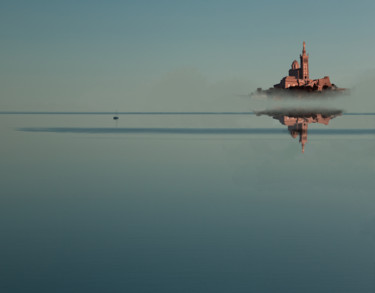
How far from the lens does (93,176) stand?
3016cm

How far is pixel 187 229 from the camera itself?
652 inches

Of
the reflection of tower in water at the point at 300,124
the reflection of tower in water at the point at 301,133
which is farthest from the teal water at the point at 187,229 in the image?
the reflection of tower in water at the point at 300,124

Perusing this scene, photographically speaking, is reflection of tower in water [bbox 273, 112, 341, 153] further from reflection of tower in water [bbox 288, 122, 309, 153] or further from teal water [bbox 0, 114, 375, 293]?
teal water [bbox 0, 114, 375, 293]

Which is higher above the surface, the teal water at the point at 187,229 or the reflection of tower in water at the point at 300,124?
the reflection of tower in water at the point at 300,124

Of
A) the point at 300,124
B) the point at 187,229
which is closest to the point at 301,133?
the point at 300,124

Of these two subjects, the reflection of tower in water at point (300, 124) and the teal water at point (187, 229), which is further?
the reflection of tower in water at point (300, 124)

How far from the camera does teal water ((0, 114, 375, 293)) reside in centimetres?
1187

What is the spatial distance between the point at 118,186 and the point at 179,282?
15.0 metres

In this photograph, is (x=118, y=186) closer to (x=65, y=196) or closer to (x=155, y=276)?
(x=65, y=196)

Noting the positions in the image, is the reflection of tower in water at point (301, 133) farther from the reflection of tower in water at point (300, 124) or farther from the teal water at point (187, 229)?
the teal water at point (187, 229)

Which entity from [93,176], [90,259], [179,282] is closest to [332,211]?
[179,282]

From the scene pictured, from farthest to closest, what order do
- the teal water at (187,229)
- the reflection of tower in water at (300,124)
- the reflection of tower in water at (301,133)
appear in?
1. the reflection of tower in water at (300,124)
2. the reflection of tower in water at (301,133)
3. the teal water at (187,229)

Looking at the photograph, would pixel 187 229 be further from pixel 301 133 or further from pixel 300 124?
pixel 300 124

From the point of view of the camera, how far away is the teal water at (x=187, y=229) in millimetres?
11867
